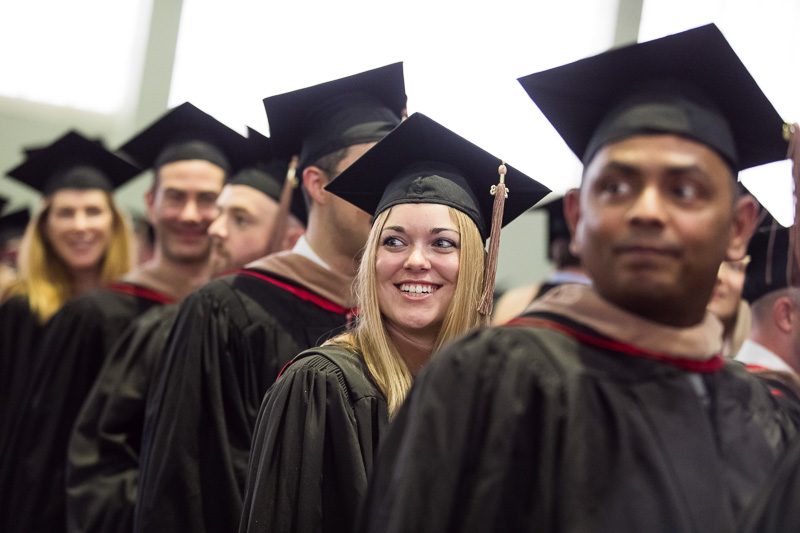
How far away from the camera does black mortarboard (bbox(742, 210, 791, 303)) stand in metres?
2.98

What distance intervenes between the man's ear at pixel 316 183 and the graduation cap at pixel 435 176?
1.58ft

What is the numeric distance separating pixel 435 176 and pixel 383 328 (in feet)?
1.62

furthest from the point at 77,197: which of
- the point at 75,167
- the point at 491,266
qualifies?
the point at 491,266

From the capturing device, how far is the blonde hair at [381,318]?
2.39m

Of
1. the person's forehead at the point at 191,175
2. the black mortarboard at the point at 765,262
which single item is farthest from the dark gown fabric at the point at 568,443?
the person's forehead at the point at 191,175

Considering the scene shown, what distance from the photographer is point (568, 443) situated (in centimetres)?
136

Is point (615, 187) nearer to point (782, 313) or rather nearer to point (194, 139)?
point (782, 313)

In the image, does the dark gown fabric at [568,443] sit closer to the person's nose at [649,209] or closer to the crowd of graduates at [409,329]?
the crowd of graduates at [409,329]

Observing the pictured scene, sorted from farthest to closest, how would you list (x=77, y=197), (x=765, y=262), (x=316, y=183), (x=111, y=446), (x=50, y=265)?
1. (x=50, y=265)
2. (x=77, y=197)
3. (x=111, y=446)
4. (x=316, y=183)
5. (x=765, y=262)

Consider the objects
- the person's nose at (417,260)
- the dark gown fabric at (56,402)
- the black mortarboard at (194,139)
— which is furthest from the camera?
the black mortarboard at (194,139)

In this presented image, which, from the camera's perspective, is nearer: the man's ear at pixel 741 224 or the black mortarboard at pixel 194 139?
the man's ear at pixel 741 224

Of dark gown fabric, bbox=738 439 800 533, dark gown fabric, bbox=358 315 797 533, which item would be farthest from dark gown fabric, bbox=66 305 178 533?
dark gown fabric, bbox=738 439 800 533

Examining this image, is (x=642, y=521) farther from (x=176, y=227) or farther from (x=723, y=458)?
(x=176, y=227)

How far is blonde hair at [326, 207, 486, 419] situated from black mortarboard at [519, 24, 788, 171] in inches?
29.0
